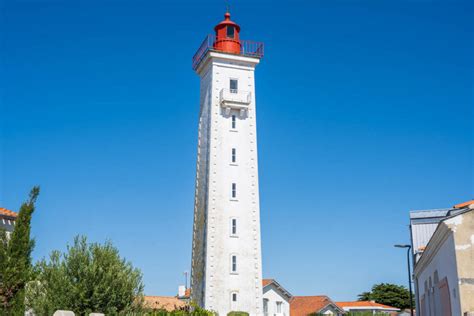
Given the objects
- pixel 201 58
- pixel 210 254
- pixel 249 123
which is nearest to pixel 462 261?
pixel 210 254

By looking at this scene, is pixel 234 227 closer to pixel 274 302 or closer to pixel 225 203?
pixel 225 203

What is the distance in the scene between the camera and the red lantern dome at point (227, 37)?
46.0m

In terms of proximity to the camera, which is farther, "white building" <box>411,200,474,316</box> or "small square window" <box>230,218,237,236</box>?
"small square window" <box>230,218,237,236</box>

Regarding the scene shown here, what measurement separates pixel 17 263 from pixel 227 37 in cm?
2703

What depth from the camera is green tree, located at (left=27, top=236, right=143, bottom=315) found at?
2580 centimetres

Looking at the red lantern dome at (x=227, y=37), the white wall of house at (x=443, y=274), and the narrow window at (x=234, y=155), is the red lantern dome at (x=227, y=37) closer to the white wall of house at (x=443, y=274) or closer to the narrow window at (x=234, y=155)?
the narrow window at (x=234, y=155)

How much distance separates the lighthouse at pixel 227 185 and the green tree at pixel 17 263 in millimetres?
17666

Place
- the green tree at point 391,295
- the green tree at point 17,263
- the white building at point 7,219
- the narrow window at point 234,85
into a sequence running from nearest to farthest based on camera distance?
the green tree at point 17,263 → the white building at point 7,219 → the narrow window at point 234,85 → the green tree at point 391,295

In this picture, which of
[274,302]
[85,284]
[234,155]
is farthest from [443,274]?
[274,302]

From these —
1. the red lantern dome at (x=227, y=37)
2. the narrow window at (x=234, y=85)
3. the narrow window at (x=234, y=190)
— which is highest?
the red lantern dome at (x=227, y=37)

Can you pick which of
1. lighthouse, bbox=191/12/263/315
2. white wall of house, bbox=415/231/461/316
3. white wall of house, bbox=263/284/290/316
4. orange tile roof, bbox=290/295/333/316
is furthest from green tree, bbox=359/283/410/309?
white wall of house, bbox=415/231/461/316

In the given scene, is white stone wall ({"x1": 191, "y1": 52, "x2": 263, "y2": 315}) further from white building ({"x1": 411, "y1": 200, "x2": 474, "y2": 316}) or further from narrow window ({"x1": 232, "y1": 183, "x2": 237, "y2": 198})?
white building ({"x1": 411, "y1": 200, "x2": 474, "y2": 316})

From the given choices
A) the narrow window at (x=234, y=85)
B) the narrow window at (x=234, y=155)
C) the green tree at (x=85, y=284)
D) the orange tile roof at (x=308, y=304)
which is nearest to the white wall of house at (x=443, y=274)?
the green tree at (x=85, y=284)

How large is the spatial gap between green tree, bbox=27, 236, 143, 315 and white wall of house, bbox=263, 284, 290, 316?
30.3 meters
